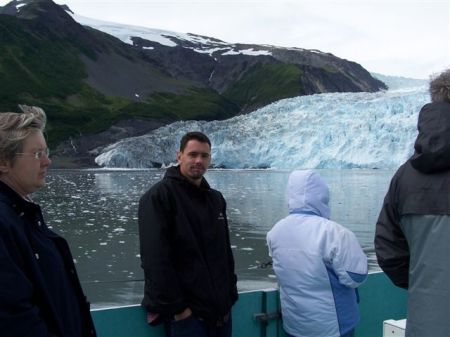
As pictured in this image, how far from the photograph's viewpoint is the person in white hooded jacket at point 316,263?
217 centimetres

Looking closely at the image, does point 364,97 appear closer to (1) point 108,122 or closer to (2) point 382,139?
(2) point 382,139

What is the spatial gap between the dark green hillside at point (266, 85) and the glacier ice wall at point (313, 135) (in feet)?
160

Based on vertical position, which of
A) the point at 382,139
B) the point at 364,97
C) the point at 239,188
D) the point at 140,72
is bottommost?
the point at 239,188

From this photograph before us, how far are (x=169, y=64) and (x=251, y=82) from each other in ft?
62.4

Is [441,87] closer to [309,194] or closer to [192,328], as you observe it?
[309,194]

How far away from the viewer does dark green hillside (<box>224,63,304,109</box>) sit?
3290 inches

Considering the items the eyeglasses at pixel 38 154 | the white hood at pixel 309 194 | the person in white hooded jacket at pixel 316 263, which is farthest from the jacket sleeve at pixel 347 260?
the eyeglasses at pixel 38 154

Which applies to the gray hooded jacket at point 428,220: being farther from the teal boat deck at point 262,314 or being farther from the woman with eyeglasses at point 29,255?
the teal boat deck at point 262,314

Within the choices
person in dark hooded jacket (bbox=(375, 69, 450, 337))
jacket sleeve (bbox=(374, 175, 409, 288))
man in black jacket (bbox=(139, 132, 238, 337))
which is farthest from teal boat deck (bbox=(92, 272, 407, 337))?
person in dark hooded jacket (bbox=(375, 69, 450, 337))

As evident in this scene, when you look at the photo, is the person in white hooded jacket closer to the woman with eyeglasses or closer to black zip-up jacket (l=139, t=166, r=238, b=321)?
black zip-up jacket (l=139, t=166, r=238, b=321)

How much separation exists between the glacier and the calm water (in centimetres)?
Answer: 338

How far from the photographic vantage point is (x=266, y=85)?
89812 millimetres

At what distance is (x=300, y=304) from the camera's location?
7.55 ft

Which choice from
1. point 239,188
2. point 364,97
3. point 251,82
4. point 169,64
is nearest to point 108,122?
point 364,97
